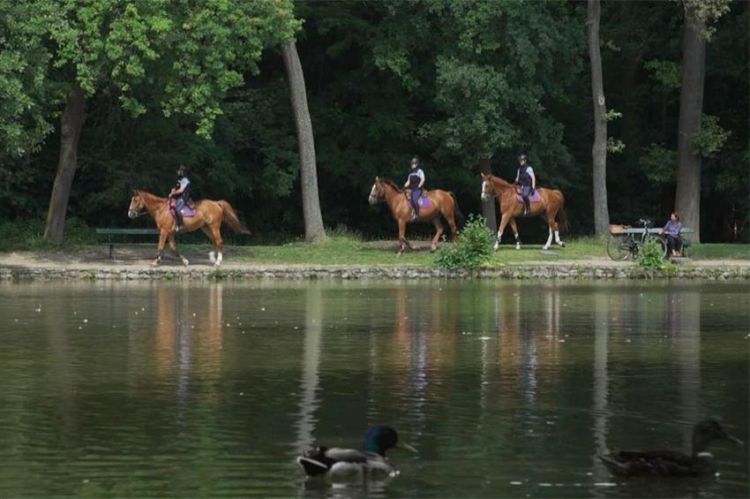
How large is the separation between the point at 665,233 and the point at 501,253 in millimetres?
4677

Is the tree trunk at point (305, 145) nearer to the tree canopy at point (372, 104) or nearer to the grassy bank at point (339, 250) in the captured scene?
the grassy bank at point (339, 250)

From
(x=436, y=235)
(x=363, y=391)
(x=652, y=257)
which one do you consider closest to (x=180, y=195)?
(x=436, y=235)

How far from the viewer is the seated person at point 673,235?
51344 mm

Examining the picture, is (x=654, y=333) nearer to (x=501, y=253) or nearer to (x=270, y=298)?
(x=270, y=298)

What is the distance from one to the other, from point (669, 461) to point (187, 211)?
1419 inches

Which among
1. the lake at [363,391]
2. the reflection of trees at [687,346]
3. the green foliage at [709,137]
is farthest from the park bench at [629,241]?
the lake at [363,391]

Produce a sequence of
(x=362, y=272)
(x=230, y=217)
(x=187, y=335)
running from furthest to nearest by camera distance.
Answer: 1. (x=230, y=217)
2. (x=362, y=272)
3. (x=187, y=335)

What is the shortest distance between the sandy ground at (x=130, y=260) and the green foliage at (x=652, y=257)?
787mm

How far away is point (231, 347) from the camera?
2870 cm

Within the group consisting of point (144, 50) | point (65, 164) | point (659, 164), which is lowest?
point (65, 164)

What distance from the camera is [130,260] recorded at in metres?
51.8

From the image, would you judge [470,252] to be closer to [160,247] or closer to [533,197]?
[533,197]

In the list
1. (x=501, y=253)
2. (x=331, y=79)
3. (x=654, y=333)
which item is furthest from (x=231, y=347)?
(x=331, y=79)

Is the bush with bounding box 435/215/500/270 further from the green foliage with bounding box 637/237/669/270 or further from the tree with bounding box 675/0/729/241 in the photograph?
the tree with bounding box 675/0/729/241
